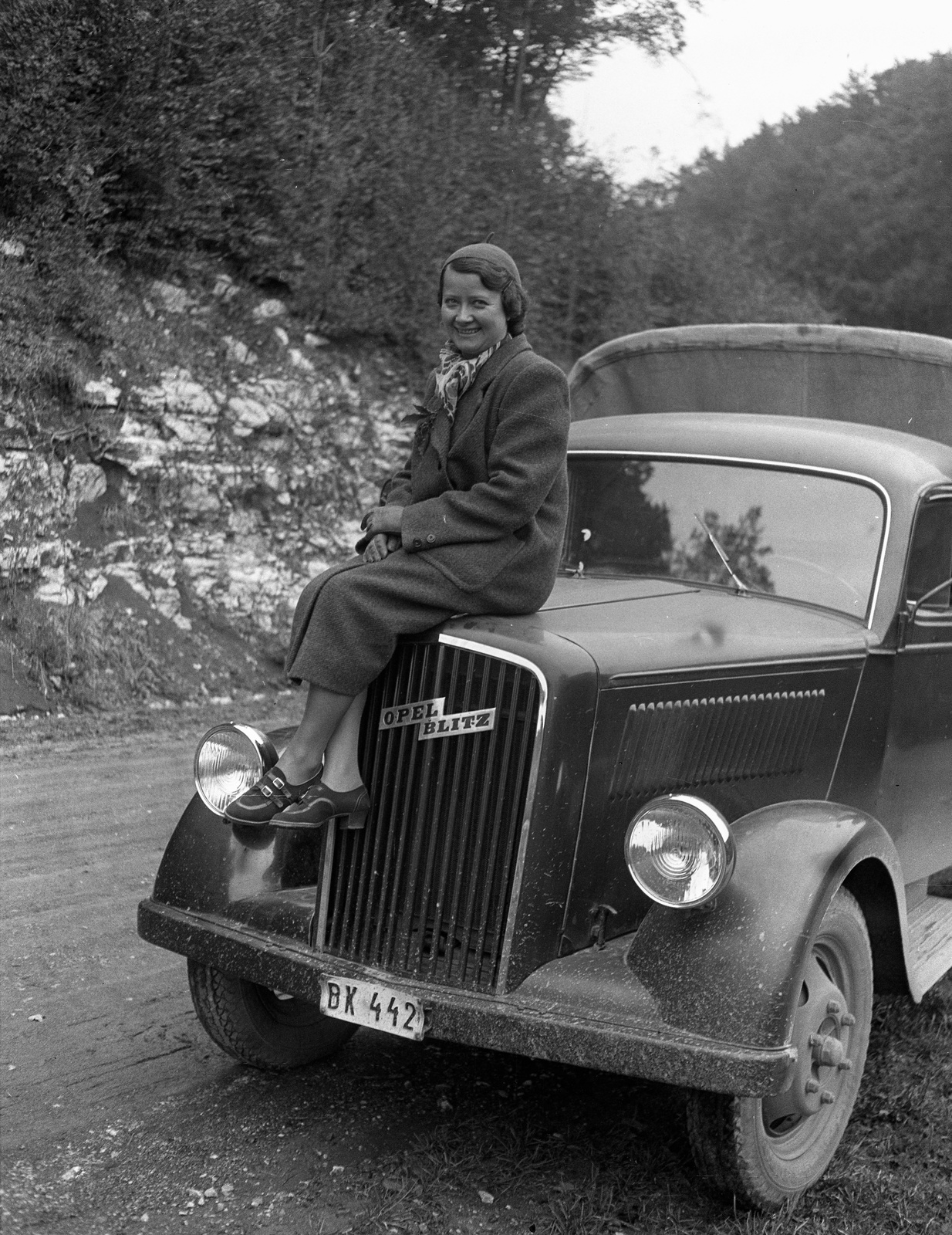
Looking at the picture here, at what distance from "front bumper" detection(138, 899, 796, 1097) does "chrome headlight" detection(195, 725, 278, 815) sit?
407 mm

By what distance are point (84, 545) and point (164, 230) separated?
124 inches

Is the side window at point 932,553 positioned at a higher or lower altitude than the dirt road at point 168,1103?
higher

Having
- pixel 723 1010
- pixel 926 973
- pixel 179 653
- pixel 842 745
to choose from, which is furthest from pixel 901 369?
pixel 179 653

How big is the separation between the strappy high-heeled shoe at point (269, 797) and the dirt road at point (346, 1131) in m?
0.85

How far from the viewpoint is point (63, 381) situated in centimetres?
926

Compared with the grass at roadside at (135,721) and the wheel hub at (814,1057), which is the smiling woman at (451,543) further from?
the grass at roadside at (135,721)

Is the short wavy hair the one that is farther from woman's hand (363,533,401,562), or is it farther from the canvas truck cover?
the canvas truck cover

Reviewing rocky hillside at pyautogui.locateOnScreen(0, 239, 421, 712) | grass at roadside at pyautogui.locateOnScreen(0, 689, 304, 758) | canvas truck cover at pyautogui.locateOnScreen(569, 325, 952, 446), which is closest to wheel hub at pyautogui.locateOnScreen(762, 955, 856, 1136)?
canvas truck cover at pyautogui.locateOnScreen(569, 325, 952, 446)

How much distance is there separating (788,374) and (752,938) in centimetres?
322

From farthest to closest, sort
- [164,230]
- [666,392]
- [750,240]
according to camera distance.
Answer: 1. [750,240]
2. [164,230]
3. [666,392]

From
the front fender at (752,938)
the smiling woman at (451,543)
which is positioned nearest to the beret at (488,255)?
the smiling woman at (451,543)

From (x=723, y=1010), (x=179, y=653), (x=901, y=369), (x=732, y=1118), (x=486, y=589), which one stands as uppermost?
(x=901, y=369)

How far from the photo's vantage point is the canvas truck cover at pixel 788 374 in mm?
5297

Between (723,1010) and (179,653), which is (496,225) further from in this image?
(723,1010)
